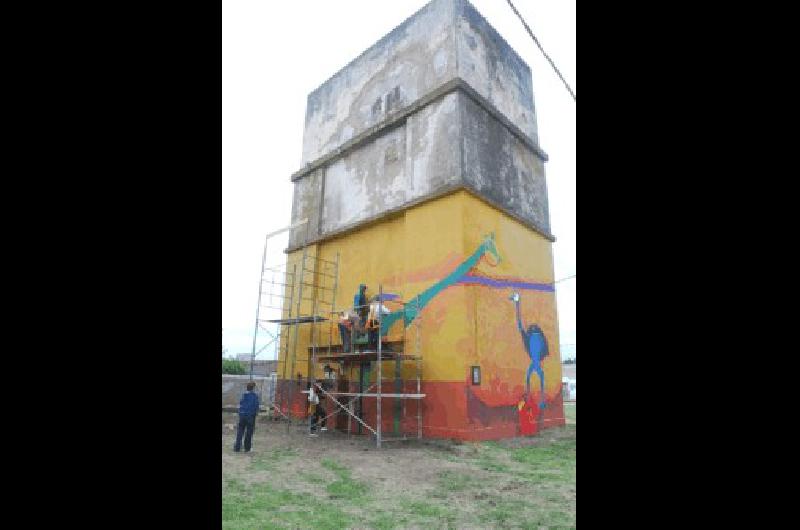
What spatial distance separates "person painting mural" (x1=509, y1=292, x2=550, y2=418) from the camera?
43.4 ft

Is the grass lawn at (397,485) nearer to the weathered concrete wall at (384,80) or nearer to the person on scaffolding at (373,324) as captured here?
the person on scaffolding at (373,324)

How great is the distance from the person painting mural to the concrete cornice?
5.57 m

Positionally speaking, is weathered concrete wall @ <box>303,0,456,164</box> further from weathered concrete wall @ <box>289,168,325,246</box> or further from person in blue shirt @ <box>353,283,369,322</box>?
person in blue shirt @ <box>353,283,369,322</box>

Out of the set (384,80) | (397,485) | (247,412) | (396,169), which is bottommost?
(397,485)

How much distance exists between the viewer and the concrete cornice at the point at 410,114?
13.3 metres

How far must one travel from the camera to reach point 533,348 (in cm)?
1376

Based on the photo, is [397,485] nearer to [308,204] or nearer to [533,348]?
[533,348]

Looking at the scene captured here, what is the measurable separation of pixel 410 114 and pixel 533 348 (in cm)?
790

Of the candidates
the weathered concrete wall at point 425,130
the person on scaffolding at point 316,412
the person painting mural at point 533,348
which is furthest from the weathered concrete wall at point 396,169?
the person on scaffolding at point 316,412

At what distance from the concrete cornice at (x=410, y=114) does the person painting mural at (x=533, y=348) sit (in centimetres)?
557

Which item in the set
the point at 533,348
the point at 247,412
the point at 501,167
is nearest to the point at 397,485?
the point at 247,412

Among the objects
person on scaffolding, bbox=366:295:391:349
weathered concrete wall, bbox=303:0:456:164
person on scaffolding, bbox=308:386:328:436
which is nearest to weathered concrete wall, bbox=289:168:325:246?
weathered concrete wall, bbox=303:0:456:164
